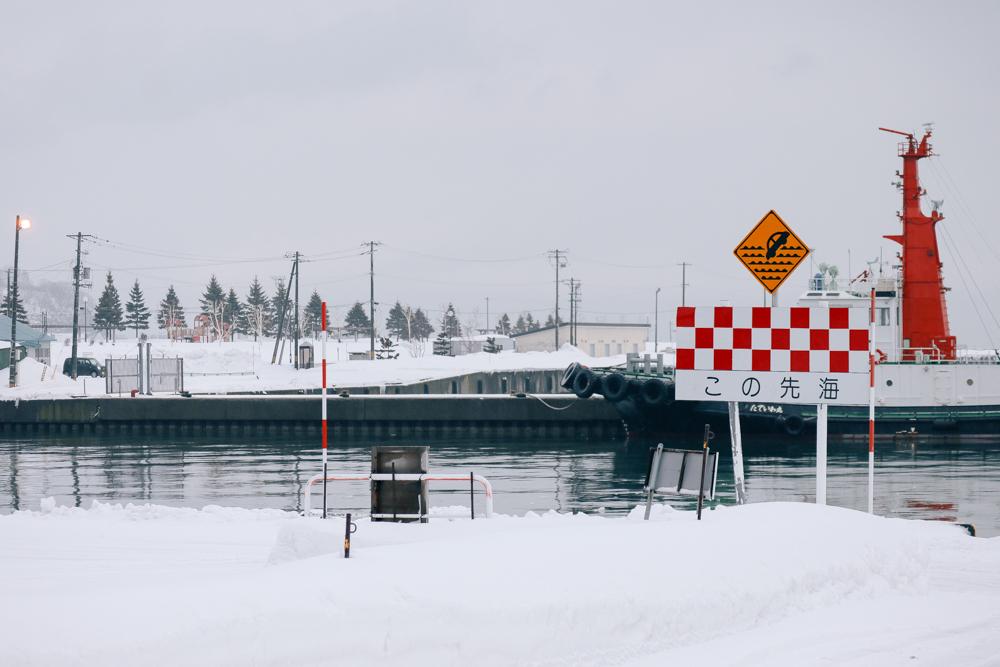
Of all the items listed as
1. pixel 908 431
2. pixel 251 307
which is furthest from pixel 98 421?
pixel 251 307

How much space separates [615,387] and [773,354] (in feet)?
65.4

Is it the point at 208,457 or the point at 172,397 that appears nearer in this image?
the point at 208,457

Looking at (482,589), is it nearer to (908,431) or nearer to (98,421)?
(908,431)

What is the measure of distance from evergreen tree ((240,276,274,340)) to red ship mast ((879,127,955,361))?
350 feet

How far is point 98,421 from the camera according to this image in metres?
32.5

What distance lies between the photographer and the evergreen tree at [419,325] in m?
148

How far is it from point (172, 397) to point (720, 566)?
30695mm

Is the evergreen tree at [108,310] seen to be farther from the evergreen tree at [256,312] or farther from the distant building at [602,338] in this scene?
the distant building at [602,338]

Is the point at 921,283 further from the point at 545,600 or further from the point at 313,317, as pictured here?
the point at 313,317

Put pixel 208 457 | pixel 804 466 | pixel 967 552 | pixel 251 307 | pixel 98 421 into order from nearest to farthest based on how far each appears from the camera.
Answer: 1. pixel 967 552
2. pixel 804 466
3. pixel 208 457
4. pixel 98 421
5. pixel 251 307

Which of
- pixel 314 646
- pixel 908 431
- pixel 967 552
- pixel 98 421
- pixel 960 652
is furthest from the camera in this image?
pixel 98 421

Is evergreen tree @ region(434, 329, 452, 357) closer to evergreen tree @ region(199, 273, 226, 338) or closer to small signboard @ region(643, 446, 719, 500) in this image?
evergreen tree @ region(199, 273, 226, 338)

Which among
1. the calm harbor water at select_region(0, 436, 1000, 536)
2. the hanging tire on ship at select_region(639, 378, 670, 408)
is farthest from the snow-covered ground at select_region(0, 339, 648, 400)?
the hanging tire on ship at select_region(639, 378, 670, 408)

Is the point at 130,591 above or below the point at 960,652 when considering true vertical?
above
